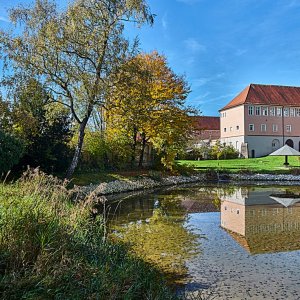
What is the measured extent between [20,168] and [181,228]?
884 cm

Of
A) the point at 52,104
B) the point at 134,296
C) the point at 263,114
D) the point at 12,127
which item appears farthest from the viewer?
the point at 263,114

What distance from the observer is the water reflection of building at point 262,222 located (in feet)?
23.4

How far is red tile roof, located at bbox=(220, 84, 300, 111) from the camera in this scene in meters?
47.2

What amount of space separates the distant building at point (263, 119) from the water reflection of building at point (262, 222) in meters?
33.2

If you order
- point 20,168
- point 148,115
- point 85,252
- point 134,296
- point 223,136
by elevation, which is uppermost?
point 223,136

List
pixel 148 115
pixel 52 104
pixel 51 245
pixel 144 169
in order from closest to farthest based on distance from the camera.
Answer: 1. pixel 51 245
2. pixel 52 104
3. pixel 148 115
4. pixel 144 169

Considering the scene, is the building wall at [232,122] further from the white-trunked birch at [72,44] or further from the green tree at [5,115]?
the green tree at [5,115]

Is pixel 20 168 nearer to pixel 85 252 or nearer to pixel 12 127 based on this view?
pixel 12 127

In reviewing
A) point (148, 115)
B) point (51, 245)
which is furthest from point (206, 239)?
point (148, 115)

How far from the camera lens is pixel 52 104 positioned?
55.5ft

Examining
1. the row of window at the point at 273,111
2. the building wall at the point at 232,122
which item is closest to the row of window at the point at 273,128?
the building wall at the point at 232,122

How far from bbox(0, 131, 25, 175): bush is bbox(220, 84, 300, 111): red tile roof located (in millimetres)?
38851

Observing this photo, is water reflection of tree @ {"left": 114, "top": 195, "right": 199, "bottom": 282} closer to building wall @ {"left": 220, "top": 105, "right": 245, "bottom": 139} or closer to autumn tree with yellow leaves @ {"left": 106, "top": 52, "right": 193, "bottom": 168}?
autumn tree with yellow leaves @ {"left": 106, "top": 52, "right": 193, "bottom": 168}

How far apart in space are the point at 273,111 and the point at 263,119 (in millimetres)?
2072
